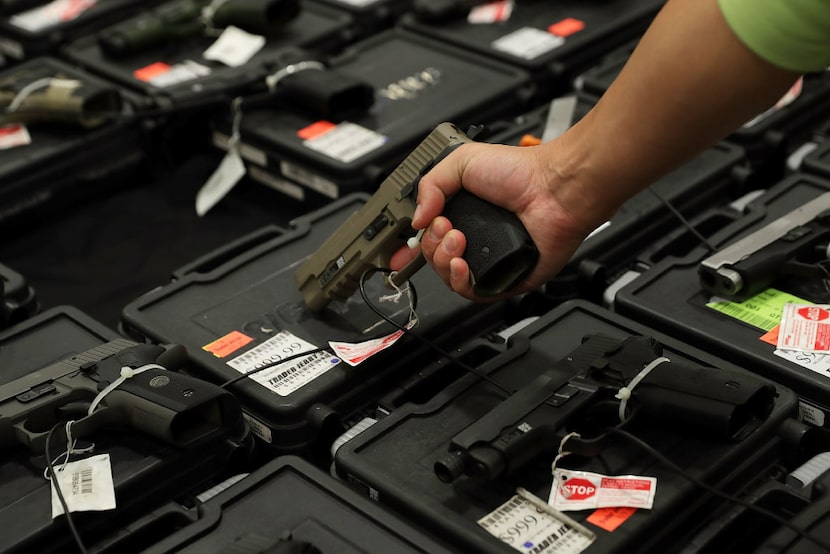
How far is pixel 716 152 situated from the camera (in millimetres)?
1961

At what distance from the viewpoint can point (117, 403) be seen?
1.36 meters

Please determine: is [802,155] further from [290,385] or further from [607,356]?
[290,385]

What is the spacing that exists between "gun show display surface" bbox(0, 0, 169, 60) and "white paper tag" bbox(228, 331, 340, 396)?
138cm

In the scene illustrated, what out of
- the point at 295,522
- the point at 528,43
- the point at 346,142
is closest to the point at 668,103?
the point at 295,522

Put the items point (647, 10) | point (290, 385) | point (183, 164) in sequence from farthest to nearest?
point (647, 10) → point (183, 164) → point (290, 385)

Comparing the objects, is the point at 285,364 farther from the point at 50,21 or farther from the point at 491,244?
the point at 50,21

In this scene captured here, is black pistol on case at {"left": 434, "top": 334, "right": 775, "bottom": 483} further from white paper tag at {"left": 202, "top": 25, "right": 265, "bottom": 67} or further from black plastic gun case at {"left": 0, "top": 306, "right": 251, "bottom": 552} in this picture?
white paper tag at {"left": 202, "top": 25, "right": 265, "bottom": 67}

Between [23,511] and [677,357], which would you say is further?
[677,357]

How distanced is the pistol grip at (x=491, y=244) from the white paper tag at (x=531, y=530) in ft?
0.99

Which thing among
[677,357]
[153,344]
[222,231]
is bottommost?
[222,231]

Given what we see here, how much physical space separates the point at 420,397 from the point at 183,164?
1041 mm

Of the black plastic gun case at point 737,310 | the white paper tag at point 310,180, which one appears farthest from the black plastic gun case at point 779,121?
the white paper tag at point 310,180

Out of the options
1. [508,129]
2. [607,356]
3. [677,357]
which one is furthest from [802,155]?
[607,356]

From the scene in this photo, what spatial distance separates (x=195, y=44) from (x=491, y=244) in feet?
4.46
